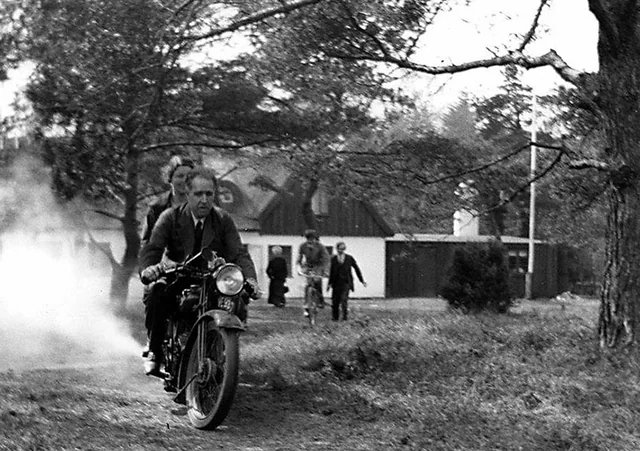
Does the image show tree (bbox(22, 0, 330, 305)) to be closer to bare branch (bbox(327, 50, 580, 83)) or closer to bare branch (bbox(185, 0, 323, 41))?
bare branch (bbox(185, 0, 323, 41))

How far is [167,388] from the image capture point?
28.5 ft

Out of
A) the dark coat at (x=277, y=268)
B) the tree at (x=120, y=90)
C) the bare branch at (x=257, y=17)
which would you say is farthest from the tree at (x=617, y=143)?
the dark coat at (x=277, y=268)

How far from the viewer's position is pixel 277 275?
35.2 m

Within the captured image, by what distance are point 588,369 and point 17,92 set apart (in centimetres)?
1310

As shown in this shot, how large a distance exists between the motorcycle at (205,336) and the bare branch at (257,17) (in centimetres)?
502

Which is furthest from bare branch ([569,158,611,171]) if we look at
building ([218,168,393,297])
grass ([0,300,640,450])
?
building ([218,168,393,297])

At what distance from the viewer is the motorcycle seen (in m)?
7.50

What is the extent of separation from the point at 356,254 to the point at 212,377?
1912 inches

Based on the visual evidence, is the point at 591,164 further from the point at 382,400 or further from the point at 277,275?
the point at 277,275

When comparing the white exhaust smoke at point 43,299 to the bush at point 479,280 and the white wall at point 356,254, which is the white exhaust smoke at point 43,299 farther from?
the white wall at point 356,254

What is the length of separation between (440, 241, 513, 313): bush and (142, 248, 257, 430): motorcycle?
49.2 feet

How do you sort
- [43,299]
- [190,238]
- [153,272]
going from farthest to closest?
[43,299] → [190,238] → [153,272]

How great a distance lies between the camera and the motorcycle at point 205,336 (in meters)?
7.50

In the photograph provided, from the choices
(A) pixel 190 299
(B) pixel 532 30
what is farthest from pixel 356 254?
(A) pixel 190 299
